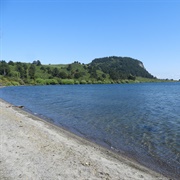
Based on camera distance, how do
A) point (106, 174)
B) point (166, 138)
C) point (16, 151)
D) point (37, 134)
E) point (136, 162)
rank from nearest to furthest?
point (106, 174) < point (16, 151) < point (136, 162) < point (37, 134) < point (166, 138)

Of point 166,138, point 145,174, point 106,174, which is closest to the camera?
point 106,174

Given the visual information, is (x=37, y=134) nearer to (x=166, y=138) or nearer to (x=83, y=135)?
(x=83, y=135)

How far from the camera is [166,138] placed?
19.4m

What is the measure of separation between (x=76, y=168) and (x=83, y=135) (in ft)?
32.0

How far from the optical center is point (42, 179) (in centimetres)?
962

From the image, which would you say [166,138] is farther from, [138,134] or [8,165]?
[8,165]

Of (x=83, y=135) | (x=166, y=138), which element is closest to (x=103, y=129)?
(x=83, y=135)

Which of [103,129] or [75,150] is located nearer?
[75,150]

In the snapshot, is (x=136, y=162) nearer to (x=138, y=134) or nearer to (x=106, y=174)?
(x=106, y=174)

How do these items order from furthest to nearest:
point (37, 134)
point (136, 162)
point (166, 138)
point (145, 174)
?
point (166, 138)
point (37, 134)
point (136, 162)
point (145, 174)

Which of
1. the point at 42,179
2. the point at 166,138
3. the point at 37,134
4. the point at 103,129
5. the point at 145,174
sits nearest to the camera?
A: the point at 42,179

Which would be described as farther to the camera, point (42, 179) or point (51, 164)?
point (51, 164)

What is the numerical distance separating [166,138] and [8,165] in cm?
1292

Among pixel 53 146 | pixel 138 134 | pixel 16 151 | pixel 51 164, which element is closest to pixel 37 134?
pixel 53 146
